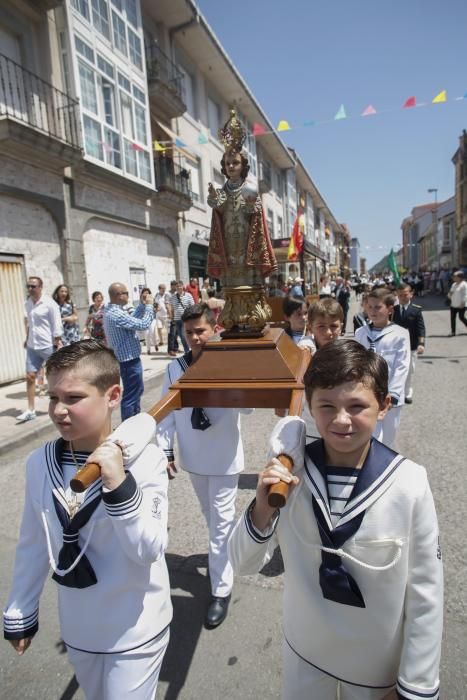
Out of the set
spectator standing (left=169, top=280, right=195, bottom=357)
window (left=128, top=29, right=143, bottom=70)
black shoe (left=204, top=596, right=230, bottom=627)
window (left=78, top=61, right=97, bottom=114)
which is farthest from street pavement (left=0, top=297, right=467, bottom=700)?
window (left=128, top=29, right=143, bottom=70)

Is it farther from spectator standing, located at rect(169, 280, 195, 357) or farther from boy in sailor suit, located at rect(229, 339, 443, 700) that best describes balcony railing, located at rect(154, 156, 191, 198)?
boy in sailor suit, located at rect(229, 339, 443, 700)

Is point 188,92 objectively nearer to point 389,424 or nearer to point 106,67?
point 106,67

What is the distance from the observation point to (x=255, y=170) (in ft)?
71.1

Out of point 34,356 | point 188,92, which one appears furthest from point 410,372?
point 188,92

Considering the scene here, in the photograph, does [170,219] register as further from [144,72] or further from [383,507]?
[383,507]

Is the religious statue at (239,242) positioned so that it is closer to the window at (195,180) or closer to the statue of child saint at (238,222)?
the statue of child saint at (238,222)

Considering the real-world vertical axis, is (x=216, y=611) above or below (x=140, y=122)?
below

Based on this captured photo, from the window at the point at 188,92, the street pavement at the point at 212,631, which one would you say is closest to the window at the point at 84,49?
the window at the point at 188,92

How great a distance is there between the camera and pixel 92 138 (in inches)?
→ 387

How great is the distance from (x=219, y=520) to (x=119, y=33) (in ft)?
42.2

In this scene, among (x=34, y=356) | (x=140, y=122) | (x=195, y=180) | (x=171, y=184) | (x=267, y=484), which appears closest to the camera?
(x=267, y=484)

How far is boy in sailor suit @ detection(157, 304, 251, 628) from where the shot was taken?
2.26 meters

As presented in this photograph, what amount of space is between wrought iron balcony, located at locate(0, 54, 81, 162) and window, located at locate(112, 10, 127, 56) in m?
2.96

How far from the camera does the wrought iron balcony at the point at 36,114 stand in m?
7.51
